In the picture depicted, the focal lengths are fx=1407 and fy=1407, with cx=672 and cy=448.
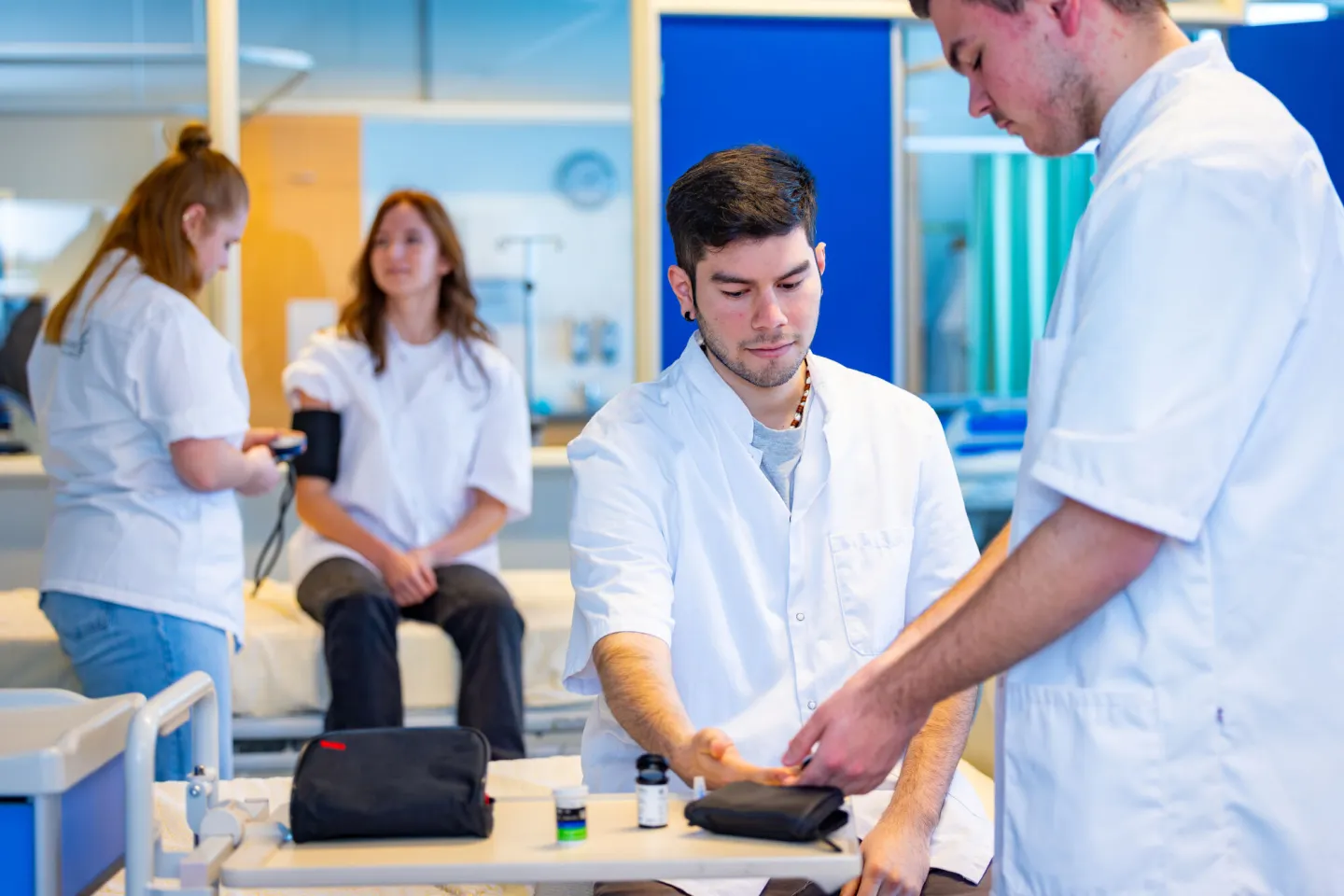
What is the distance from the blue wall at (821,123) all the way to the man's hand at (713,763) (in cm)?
222

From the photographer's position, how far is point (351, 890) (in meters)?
1.71

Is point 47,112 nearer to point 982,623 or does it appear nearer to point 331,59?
point 331,59

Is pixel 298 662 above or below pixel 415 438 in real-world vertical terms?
below

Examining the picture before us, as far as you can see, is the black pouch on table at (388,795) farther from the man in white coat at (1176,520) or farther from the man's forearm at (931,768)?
the man's forearm at (931,768)

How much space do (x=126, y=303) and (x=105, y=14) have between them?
6.28 ft

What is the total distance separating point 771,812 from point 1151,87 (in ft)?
2.23

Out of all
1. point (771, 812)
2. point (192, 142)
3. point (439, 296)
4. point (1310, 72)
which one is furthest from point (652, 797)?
point (1310, 72)

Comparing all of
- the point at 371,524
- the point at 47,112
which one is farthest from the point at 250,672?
the point at 47,112

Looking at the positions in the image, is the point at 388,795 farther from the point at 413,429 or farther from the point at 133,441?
the point at 413,429

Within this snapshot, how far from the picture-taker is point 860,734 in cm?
121

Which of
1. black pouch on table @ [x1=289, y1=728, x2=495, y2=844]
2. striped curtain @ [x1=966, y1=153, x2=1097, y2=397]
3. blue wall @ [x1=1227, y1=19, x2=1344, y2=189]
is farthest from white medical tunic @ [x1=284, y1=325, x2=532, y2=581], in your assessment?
blue wall @ [x1=1227, y1=19, x2=1344, y2=189]

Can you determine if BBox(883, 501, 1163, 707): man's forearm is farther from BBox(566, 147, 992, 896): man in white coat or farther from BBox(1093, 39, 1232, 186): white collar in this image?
BBox(566, 147, 992, 896): man in white coat

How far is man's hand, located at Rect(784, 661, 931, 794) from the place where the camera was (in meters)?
1.20

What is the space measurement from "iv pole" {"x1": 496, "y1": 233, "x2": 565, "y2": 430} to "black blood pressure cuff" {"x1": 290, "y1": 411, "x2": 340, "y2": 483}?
94cm
